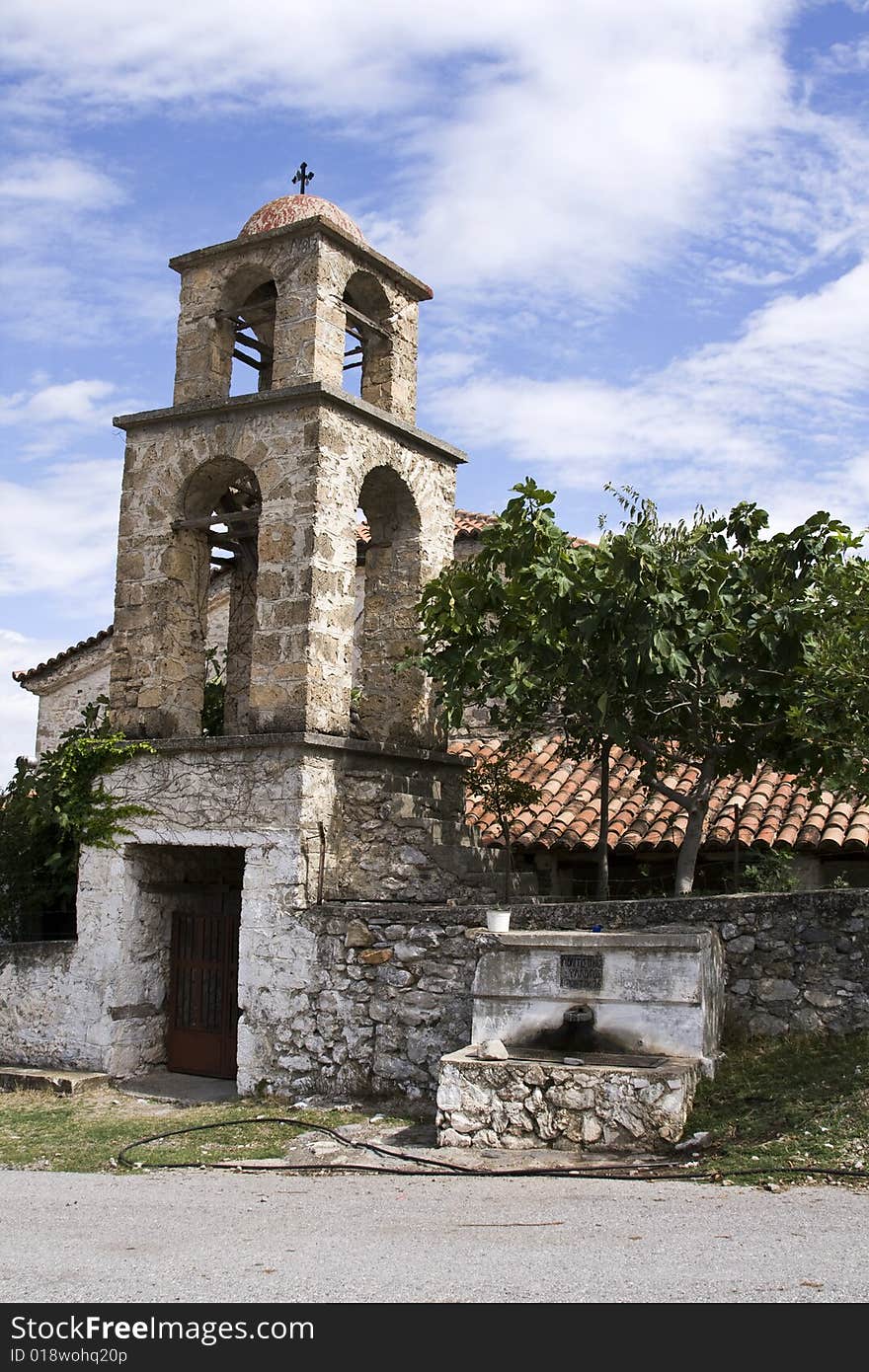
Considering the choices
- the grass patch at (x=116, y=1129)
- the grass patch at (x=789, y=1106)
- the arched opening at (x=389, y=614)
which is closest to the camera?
the grass patch at (x=789, y=1106)

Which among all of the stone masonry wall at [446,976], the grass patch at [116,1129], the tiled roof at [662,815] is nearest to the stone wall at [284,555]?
the tiled roof at [662,815]

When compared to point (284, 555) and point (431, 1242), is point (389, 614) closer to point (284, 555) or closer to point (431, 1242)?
point (284, 555)

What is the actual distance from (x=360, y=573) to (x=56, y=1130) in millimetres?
8393

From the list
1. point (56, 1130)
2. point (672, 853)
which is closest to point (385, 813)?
point (672, 853)

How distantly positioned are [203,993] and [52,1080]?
57.2 inches

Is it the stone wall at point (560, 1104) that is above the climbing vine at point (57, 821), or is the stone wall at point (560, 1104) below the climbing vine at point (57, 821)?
below

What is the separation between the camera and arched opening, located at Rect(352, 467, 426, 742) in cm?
1159

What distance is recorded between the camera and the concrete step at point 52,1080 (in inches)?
408

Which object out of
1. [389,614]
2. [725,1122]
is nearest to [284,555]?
[389,614]

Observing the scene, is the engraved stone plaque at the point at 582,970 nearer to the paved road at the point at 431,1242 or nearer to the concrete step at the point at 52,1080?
the paved road at the point at 431,1242

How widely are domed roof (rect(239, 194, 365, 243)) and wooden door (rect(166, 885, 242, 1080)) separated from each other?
6.34 m

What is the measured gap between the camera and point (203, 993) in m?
11.1

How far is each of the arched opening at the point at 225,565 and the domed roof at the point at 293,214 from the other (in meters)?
2.29
